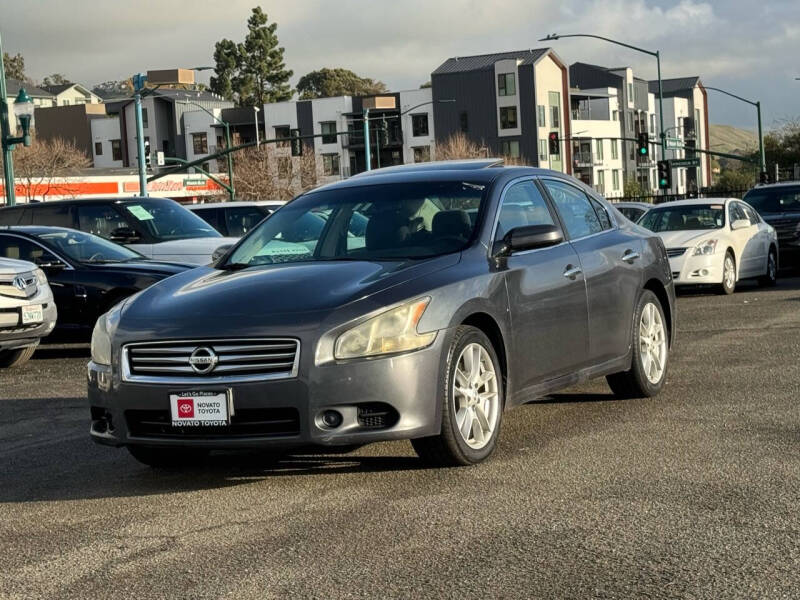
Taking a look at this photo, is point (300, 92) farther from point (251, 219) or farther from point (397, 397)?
point (397, 397)

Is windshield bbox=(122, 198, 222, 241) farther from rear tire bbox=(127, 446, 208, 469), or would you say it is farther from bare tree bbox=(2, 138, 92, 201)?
bare tree bbox=(2, 138, 92, 201)

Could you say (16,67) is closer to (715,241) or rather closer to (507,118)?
(507,118)

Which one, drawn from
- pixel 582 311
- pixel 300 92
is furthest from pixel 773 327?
pixel 300 92

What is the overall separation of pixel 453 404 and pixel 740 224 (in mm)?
14369

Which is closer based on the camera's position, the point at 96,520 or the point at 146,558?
the point at 146,558

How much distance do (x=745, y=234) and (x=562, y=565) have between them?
16165mm

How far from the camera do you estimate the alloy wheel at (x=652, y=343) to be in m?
8.94

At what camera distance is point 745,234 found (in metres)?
20.3

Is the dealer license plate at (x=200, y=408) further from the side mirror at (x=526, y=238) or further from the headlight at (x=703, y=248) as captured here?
the headlight at (x=703, y=248)

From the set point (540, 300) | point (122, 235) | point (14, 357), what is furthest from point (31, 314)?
point (540, 300)

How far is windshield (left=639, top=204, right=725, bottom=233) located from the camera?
2019cm

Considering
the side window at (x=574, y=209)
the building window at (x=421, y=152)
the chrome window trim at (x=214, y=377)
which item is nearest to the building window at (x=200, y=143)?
the building window at (x=421, y=152)

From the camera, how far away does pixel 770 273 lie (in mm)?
21062

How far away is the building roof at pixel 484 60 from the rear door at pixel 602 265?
304ft
